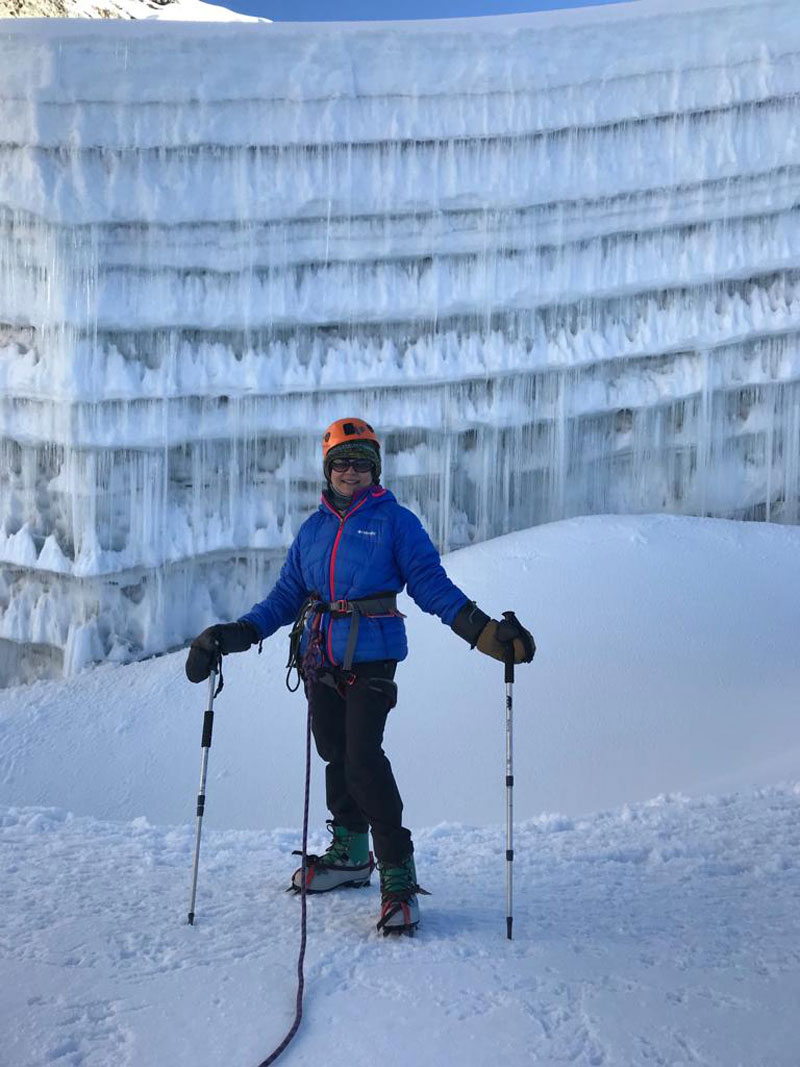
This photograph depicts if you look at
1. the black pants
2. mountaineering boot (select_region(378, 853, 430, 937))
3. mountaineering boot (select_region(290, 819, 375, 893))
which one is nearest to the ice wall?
mountaineering boot (select_region(290, 819, 375, 893))

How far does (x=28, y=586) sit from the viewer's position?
944cm

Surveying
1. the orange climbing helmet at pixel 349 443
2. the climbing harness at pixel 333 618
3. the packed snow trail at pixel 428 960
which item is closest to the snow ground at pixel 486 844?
the packed snow trail at pixel 428 960

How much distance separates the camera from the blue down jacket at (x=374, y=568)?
357 centimetres

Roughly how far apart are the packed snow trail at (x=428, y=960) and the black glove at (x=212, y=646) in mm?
797

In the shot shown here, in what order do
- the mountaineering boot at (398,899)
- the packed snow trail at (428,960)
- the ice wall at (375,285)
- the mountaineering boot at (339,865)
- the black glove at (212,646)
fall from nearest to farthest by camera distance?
the packed snow trail at (428,960), the mountaineering boot at (398,899), the black glove at (212,646), the mountaineering boot at (339,865), the ice wall at (375,285)

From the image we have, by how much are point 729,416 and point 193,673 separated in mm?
7587

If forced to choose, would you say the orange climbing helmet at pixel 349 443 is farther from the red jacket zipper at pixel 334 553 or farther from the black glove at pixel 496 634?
the black glove at pixel 496 634

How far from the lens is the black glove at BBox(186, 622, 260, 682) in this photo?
361 cm

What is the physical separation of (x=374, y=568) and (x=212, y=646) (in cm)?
58

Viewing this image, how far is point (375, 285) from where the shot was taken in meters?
9.69

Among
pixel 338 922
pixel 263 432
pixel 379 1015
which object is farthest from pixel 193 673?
pixel 263 432

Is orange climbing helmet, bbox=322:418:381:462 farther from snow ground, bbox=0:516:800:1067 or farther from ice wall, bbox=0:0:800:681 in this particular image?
ice wall, bbox=0:0:800:681

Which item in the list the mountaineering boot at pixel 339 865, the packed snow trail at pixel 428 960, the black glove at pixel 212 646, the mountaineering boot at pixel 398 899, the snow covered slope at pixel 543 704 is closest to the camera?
the packed snow trail at pixel 428 960

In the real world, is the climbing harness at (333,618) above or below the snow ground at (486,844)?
above
